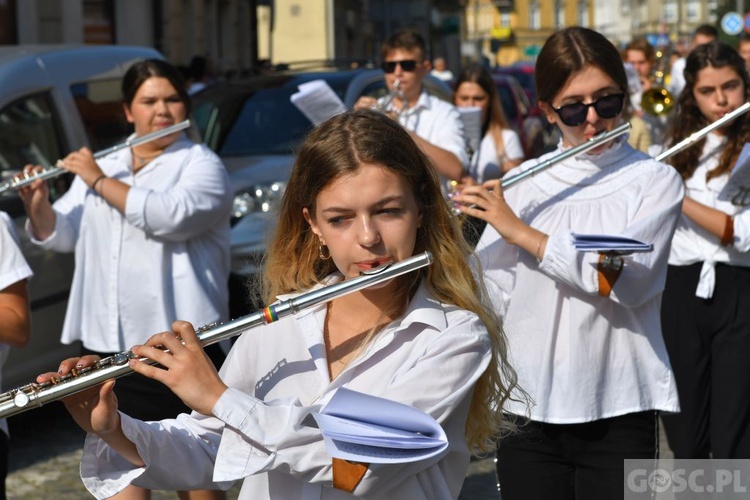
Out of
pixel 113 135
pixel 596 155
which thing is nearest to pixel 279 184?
pixel 113 135

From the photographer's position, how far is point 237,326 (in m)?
2.63

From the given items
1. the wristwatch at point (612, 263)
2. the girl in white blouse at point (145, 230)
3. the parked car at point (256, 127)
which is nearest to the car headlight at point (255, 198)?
the parked car at point (256, 127)

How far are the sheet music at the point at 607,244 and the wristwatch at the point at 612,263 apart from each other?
4 cm

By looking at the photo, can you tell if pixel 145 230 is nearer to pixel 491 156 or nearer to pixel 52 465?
pixel 52 465

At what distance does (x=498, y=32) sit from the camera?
82.7 metres

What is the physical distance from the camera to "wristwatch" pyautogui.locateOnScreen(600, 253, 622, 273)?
11.6 feet

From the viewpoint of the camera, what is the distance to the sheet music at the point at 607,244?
3.43m

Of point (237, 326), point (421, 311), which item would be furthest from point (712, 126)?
point (237, 326)

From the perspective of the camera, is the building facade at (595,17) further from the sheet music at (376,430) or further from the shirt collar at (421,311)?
the sheet music at (376,430)

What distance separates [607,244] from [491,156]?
16.3 feet

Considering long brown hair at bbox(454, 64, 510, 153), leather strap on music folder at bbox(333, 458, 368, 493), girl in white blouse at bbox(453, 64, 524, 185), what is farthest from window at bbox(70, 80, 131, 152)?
leather strap on music folder at bbox(333, 458, 368, 493)

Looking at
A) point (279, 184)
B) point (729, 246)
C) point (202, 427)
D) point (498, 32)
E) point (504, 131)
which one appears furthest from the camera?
point (498, 32)

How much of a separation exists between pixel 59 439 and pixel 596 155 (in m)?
3.75

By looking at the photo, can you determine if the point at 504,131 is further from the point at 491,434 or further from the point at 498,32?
the point at 498,32
